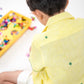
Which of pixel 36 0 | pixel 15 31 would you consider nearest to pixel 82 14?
pixel 15 31

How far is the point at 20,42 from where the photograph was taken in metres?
1.20

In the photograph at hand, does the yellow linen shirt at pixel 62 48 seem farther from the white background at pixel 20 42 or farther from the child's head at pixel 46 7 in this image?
the white background at pixel 20 42

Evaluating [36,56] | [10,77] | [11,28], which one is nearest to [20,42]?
[11,28]

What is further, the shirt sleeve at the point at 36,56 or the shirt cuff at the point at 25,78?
the shirt cuff at the point at 25,78

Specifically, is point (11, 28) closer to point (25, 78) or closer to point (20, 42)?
point (20, 42)

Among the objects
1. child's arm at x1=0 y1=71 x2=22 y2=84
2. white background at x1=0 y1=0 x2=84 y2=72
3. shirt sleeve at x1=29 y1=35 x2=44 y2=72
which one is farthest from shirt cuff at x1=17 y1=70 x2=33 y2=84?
white background at x1=0 y1=0 x2=84 y2=72

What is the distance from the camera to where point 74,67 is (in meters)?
0.56

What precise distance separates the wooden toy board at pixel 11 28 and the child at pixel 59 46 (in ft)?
1.89

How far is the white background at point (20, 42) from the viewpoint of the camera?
1074 millimetres

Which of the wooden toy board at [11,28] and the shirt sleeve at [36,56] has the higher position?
the shirt sleeve at [36,56]

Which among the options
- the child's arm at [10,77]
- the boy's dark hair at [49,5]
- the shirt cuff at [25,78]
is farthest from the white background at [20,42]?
the boy's dark hair at [49,5]

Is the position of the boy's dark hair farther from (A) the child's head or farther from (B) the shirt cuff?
(B) the shirt cuff

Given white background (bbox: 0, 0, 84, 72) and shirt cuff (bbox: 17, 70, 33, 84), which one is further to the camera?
white background (bbox: 0, 0, 84, 72)

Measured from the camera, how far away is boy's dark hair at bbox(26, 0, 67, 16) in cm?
58
